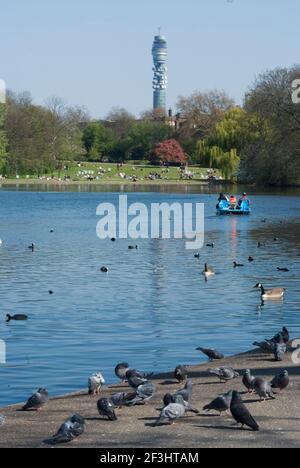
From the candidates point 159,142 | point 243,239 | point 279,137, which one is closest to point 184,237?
point 243,239

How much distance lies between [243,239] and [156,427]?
1191 inches

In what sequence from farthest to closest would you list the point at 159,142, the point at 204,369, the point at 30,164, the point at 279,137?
the point at 159,142 < the point at 30,164 < the point at 279,137 < the point at 204,369

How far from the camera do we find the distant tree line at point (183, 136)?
79.9 meters

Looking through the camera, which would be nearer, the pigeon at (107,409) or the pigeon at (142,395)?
the pigeon at (107,409)

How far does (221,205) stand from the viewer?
55.5 m

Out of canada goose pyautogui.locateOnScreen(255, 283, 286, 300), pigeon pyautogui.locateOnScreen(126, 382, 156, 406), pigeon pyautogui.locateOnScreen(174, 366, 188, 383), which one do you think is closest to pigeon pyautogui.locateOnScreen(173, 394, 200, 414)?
pigeon pyautogui.locateOnScreen(126, 382, 156, 406)

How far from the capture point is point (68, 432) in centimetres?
1005

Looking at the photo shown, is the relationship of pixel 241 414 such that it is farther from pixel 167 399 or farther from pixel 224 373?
pixel 224 373

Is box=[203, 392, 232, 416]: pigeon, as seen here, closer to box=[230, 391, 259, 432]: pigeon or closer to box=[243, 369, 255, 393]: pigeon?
box=[230, 391, 259, 432]: pigeon

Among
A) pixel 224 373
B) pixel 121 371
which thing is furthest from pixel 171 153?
pixel 224 373

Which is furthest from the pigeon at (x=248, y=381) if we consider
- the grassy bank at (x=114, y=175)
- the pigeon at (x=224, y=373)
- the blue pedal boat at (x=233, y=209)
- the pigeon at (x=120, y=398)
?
the grassy bank at (x=114, y=175)

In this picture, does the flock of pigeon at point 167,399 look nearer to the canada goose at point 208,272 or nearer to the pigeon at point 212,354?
the pigeon at point 212,354

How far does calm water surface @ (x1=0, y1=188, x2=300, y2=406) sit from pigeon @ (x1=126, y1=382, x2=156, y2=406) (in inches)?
81.2
